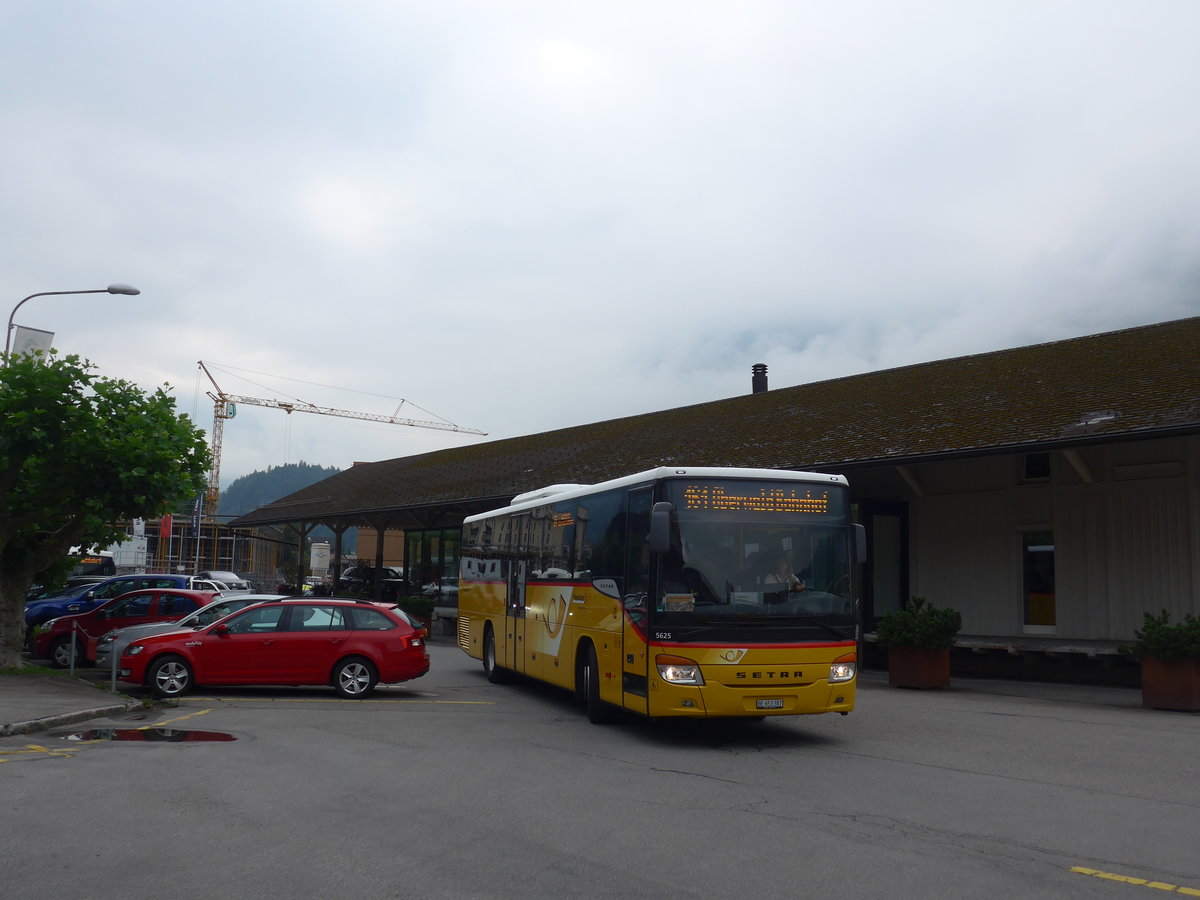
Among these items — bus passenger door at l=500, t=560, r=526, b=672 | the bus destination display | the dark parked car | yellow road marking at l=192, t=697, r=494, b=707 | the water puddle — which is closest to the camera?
the bus destination display

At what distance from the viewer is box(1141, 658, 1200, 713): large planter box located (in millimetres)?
14867

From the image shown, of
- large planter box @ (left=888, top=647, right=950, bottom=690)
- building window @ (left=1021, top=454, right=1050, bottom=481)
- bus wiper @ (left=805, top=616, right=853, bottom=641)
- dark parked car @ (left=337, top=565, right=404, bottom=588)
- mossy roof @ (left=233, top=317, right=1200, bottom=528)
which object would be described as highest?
mossy roof @ (left=233, top=317, right=1200, bottom=528)

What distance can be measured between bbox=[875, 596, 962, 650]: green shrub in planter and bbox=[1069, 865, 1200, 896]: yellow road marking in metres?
11.8

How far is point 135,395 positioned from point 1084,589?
55.4ft

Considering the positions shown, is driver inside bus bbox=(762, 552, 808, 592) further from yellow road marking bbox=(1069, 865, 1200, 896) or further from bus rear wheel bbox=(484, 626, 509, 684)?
bus rear wheel bbox=(484, 626, 509, 684)

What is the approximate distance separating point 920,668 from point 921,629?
0.69 meters

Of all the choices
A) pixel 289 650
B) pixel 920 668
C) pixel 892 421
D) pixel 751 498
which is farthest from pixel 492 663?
pixel 892 421

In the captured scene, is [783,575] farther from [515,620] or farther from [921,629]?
[921,629]

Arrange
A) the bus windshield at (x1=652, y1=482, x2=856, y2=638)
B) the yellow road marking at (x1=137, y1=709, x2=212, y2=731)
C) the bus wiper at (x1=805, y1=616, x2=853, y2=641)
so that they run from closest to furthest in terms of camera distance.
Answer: the bus windshield at (x1=652, y1=482, x2=856, y2=638), the bus wiper at (x1=805, y1=616, x2=853, y2=641), the yellow road marking at (x1=137, y1=709, x2=212, y2=731)

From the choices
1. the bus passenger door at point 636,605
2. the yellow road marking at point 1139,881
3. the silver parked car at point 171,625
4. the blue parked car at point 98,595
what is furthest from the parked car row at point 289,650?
the yellow road marking at point 1139,881

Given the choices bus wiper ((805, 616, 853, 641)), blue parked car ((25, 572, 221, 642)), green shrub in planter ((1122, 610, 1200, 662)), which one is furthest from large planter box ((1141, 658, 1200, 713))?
blue parked car ((25, 572, 221, 642))

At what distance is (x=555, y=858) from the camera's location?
664 cm

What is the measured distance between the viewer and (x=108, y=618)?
20.7 meters

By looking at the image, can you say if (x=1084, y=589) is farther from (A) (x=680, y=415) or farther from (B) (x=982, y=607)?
(A) (x=680, y=415)
